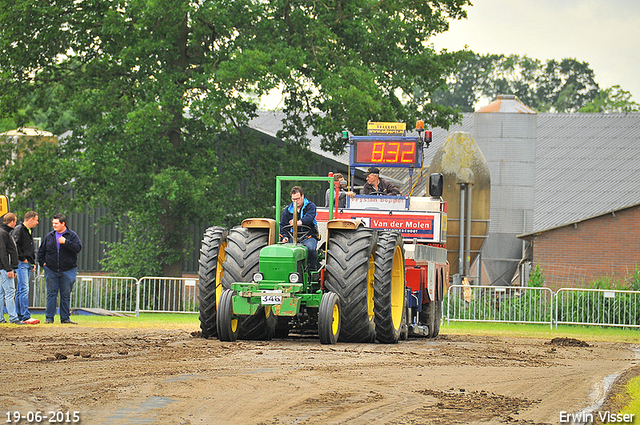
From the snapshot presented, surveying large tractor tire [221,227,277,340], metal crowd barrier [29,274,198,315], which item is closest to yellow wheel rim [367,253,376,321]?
large tractor tire [221,227,277,340]

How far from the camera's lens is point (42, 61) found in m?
27.1

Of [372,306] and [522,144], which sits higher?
[522,144]

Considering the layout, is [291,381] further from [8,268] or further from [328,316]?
[8,268]

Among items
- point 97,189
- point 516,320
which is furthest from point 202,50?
point 516,320

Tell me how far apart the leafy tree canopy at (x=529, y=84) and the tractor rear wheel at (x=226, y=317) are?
70234 mm

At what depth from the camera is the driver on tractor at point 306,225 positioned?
12398 millimetres

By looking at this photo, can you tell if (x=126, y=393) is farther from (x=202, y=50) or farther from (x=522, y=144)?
(x=522, y=144)

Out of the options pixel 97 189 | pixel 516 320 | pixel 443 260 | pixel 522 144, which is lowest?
pixel 516 320

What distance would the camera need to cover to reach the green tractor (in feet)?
38.3

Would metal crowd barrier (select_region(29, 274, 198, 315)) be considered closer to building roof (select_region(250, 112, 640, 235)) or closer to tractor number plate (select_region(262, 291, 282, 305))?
building roof (select_region(250, 112, 640, 235))

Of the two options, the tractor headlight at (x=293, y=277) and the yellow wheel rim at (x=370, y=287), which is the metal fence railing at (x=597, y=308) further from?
the tractor headlight at (x=293, y=277)

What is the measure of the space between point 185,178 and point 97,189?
314 cm

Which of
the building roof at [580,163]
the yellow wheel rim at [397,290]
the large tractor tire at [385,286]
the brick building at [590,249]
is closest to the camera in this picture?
the large tractor tire at [385,286]

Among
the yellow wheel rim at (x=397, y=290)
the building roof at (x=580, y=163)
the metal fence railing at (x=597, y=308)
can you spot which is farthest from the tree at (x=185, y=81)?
the yellow wheel rim at (x=397, y=290)
